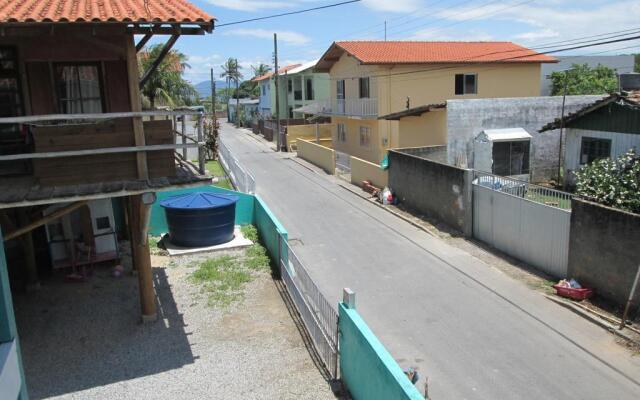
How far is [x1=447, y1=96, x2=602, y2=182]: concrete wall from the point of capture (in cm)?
2269

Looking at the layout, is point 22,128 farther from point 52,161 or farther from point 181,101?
point 181,101

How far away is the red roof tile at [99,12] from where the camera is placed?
7496mm

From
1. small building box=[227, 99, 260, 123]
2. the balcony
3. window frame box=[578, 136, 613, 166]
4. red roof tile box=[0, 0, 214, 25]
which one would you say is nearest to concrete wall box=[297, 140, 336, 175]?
window frame box=[578, 136, 613, 166]

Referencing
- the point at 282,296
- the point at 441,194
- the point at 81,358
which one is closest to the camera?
the point at 81,358

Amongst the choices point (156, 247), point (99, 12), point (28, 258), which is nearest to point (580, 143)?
point (156, 247)

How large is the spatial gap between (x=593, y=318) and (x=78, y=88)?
10476 mm

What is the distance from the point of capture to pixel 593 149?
1869 centimetres

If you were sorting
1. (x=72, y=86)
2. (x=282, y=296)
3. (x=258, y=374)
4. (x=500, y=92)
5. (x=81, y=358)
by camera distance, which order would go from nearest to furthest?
(x=258, y=374), (x=81, y=358), (x=72, y=86), (x=282, y=296), (x=500, y=92)

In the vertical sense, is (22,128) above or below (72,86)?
below

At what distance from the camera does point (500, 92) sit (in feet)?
100

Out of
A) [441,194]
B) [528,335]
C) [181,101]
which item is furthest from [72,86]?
[181,101]

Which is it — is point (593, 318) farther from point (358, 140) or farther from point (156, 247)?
point (358, 140)

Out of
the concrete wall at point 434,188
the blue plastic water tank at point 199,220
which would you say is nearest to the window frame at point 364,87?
the concrete wall at point 434,188

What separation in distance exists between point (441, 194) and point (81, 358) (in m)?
11.9
